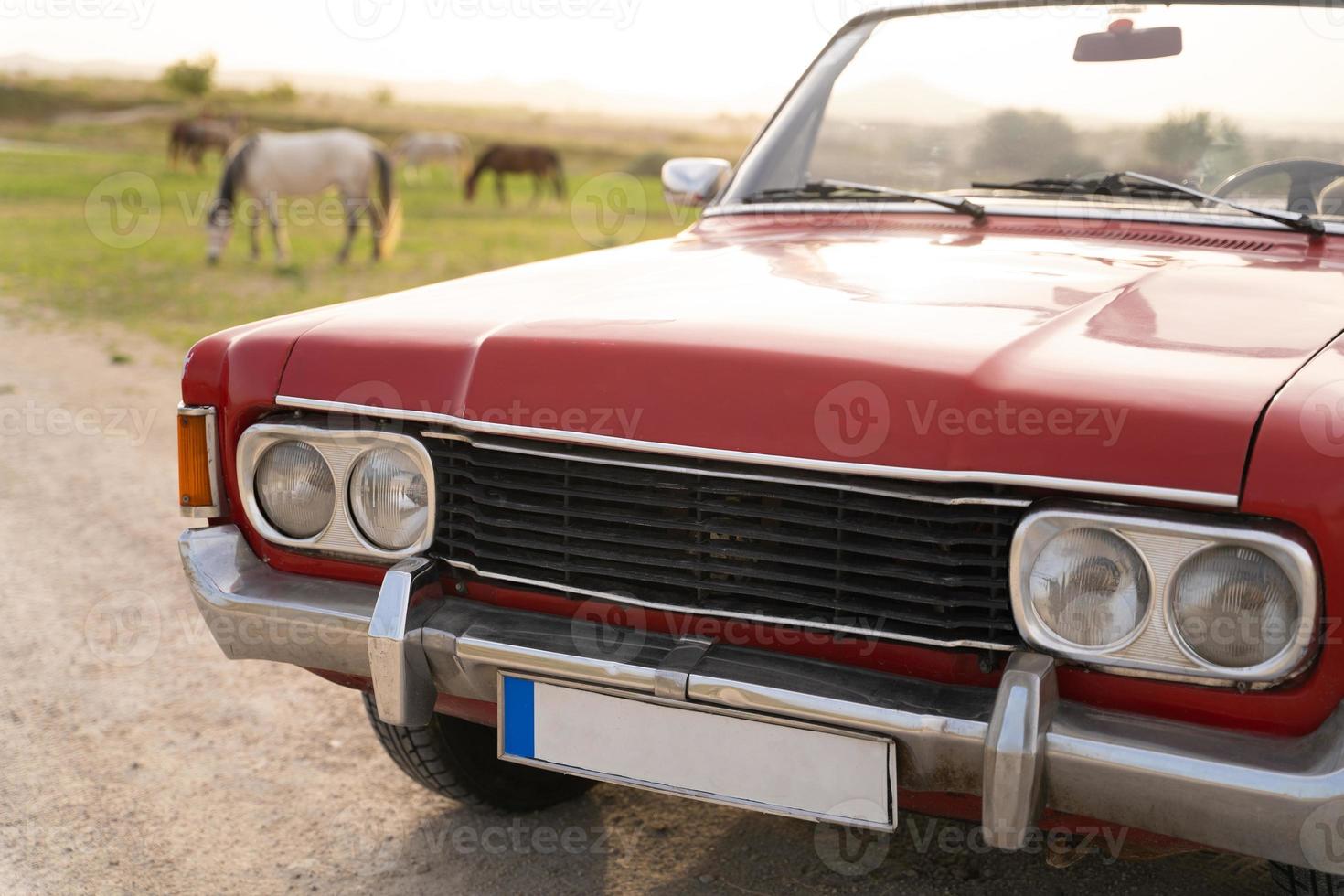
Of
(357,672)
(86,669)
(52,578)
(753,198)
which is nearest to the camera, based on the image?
(357,672)

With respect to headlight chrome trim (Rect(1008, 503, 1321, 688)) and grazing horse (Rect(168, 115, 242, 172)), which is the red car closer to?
headlight chrome trim (Rect(1008, 503, 1321, 688))

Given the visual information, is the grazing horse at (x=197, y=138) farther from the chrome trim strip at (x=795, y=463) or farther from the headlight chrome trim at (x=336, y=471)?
the chrome trim strip at (x=795, y=463)

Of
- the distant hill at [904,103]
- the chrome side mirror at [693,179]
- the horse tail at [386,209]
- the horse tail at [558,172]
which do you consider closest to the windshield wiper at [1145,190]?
the distant hill at [904,103]

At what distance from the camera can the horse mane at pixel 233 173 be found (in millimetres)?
15461

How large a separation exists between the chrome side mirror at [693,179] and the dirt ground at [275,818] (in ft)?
5.40

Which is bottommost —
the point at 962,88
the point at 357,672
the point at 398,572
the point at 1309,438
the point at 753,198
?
the point at 357,672

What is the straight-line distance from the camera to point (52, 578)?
166 inches

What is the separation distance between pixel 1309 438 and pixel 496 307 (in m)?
1.32

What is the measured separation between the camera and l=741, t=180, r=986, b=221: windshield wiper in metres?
2.79

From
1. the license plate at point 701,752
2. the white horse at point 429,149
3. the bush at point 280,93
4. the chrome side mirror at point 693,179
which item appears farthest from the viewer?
the bush at point 280,93

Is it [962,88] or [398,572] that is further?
[962,88]

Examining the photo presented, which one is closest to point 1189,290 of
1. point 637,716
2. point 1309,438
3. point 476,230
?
point 1309,438

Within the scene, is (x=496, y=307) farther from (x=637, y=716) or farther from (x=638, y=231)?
(x=638, y=231)

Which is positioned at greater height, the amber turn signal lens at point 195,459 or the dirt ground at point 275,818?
the amber turn signal lens at point 195,459
